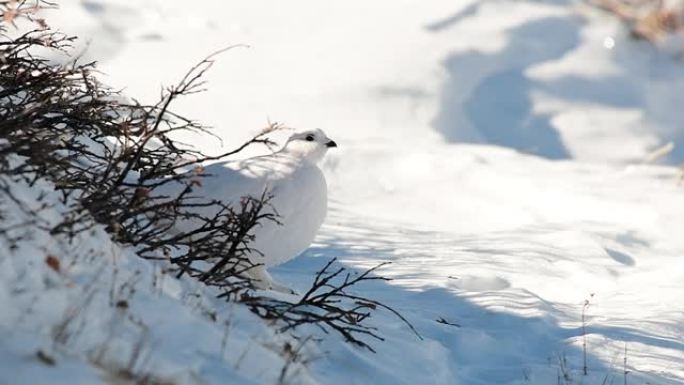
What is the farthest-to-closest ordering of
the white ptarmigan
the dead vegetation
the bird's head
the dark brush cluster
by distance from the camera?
the dead vegetation < the bird's head < the white ptarmigan < the dark brush cluster

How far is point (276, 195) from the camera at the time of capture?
4105 mm

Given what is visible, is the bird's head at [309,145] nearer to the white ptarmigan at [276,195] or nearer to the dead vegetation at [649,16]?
the white ptarmigan at [276,195]

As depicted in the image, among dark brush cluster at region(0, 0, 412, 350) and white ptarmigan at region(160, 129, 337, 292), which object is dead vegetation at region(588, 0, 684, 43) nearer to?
white ptarmigan at region(160, 129, 337, 292)

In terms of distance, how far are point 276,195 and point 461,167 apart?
190 inches

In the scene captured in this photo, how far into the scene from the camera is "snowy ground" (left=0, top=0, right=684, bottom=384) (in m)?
4.10

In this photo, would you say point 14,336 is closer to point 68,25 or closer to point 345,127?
point 345,127

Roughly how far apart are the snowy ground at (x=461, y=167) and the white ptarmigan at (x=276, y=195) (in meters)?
0.45

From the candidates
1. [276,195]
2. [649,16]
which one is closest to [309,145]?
[276,195]

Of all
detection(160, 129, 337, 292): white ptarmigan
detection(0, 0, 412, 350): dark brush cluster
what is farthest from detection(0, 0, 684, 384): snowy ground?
detection(160, 129, 337, 292): white ptarmigan

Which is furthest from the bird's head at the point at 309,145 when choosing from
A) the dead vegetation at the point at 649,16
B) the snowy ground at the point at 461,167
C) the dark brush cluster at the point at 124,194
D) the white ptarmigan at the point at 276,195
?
the dead vegetation at the point at 649,16

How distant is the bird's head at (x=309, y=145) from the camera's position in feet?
14.6

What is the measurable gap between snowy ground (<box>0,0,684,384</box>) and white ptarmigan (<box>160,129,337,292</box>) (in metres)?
0.45

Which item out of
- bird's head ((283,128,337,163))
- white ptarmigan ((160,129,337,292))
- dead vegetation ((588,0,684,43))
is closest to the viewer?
white ptarmigan ((160,129,337,292))

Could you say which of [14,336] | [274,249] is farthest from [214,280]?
[14,336]
